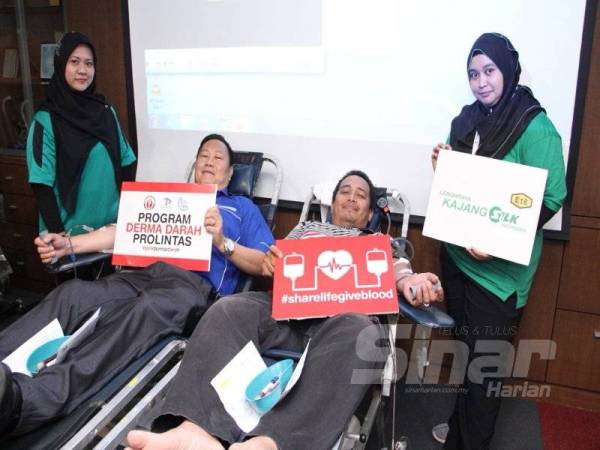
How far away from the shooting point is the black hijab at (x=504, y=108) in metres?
1.69

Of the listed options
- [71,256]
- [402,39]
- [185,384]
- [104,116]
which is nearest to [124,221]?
[71,256]

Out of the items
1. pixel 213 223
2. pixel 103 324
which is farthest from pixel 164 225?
pixel 103 324

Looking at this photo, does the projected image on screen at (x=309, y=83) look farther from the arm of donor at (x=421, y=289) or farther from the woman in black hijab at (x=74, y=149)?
the arm of donor at (x=421, y=289)

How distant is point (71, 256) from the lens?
6.68 feet

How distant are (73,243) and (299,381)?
4.04 feet

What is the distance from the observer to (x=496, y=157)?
5.72ft

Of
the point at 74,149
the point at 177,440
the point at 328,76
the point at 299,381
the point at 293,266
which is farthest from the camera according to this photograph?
the point at 328,76

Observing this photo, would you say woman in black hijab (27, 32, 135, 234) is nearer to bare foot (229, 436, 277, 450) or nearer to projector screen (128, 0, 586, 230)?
projector screen (128, 0, 586, 230)

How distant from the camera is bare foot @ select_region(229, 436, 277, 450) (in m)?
1.24

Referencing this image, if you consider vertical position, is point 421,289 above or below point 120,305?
above

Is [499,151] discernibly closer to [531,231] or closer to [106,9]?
[531,231]

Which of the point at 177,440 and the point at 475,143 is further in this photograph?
the point at 475,143

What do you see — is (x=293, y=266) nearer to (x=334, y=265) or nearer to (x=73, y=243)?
(x=334, y=265)

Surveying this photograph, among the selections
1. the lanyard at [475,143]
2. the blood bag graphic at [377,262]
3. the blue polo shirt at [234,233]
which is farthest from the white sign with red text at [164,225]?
the lanyard at [475,143]
